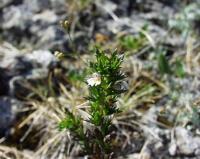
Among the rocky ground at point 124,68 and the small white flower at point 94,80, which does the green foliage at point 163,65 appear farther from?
the small white flower at point 94,80

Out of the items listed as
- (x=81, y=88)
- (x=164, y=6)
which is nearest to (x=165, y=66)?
(x=81, y=88)

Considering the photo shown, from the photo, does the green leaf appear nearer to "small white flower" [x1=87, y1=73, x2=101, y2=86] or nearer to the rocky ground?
the rocky ground

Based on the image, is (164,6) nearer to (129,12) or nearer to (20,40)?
(129,12)

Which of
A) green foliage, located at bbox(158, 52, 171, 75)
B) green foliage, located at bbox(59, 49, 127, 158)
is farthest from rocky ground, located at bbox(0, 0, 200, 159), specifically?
green foliage, located at bbox(59, 49, 127, 158)

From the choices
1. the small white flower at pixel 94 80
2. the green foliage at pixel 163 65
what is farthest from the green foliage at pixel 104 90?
the green foliage at pixel 163 65

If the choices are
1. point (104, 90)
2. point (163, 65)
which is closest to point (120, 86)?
point (104, 90)
